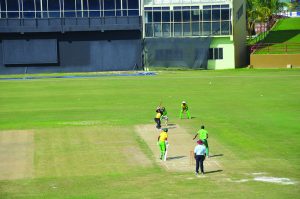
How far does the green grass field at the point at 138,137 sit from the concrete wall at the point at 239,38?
16437 millimetres

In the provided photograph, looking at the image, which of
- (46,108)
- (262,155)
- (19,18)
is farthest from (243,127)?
(19,18)

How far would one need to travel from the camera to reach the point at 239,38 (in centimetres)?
8269

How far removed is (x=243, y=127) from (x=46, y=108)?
54.8 ft

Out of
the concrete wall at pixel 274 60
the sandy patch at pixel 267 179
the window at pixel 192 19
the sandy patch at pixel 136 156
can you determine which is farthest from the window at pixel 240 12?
the sandy patch at pixel 267 179

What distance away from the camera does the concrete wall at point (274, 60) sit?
75.4 m

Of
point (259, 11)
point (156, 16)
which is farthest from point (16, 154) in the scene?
point (259, 11)

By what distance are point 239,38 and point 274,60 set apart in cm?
805

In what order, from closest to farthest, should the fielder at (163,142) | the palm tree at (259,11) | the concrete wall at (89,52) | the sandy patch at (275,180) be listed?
the sandy patch at (275,180) → the fielder at (163,142) → the concrete wall at (89,52) → the palm tree at (259,11)

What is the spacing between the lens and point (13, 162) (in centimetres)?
2702

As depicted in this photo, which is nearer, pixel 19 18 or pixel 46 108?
pixel 46 108

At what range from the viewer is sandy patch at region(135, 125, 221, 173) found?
2531cm

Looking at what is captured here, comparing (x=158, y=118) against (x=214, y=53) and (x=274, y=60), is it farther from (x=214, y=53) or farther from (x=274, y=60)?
(x=214, y=53)

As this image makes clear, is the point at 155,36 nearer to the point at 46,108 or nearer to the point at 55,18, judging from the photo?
the point at 55,18

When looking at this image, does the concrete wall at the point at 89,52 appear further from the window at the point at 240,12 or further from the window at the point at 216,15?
the window at the point at 240,12
